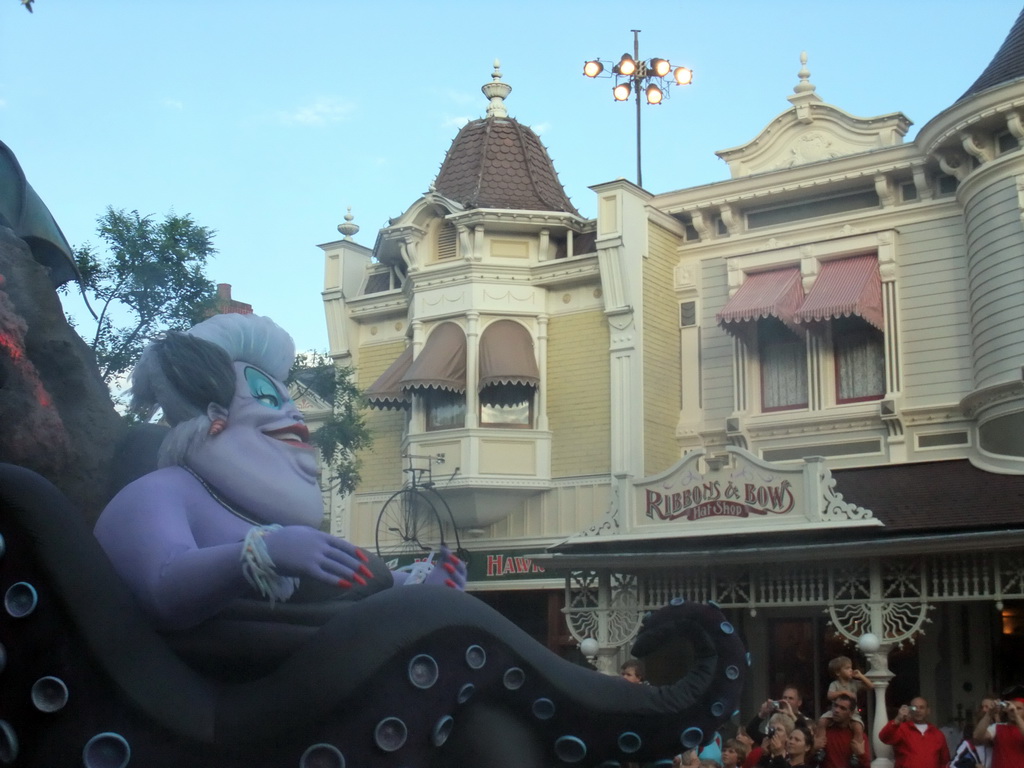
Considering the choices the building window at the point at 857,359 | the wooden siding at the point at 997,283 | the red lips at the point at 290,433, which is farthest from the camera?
the building window at the point at 857,359

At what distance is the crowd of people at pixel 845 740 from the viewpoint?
25.1 ft

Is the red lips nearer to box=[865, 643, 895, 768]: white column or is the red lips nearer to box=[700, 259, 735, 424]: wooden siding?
box=[865, 643, 895, 768]: white column

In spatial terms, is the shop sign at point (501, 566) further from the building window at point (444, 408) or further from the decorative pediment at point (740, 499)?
the decorative pediment at point (740, 499)

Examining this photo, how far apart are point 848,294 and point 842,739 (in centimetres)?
1017

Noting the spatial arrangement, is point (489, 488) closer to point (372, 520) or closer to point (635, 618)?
point (372, 520)

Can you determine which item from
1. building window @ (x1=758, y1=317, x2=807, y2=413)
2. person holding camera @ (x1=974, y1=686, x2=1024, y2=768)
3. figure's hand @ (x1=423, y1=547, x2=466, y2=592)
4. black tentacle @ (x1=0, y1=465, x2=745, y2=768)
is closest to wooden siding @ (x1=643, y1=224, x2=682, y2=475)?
building window @ (x1=758, y1=317, x2=807, y2=413)

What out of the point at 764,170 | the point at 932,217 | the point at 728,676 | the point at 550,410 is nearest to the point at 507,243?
the point at 550,410

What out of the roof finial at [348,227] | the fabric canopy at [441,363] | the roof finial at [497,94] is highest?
the roof finial at [497,94]

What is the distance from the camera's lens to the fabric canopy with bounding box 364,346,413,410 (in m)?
20.5

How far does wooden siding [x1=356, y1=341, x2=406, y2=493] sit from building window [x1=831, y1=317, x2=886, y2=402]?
7.58m

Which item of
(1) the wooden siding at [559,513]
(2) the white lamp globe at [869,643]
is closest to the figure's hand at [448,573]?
(2) the white lamp globe at [869,643]

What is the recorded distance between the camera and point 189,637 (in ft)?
12.2

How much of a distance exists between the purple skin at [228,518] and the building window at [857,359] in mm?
14604

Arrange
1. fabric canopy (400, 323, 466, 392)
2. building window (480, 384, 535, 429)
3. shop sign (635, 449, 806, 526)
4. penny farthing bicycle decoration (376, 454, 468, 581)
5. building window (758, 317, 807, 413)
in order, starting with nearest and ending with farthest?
shop sign (635, 449, 806, 526), building window (758, 317, 807, 413), fabric canopy (400, 323, 466, 392), penny farthing bicycle decoration (376, 454, 468, 581), building window (480, 384, 535, 429)
